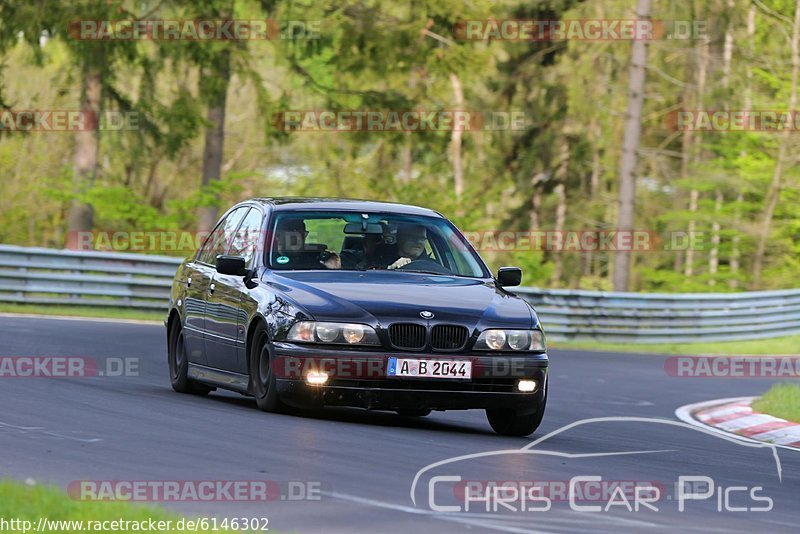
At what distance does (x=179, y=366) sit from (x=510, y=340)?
11.5 feet

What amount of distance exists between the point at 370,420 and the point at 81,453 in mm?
3220

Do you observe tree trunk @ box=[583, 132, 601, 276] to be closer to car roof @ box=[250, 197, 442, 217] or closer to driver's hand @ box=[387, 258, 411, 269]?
car roof @ box=[250, 197, 442, 217]

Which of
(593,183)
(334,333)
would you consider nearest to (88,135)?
(593,183)

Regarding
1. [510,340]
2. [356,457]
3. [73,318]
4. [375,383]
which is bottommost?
[73,318]

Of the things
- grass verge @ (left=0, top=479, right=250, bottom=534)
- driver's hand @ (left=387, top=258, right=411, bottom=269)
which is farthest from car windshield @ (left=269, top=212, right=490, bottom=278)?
grass verge @ (left=0, top=479, right=250, bottom=534)

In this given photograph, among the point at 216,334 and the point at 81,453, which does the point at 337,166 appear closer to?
the point at 216,334

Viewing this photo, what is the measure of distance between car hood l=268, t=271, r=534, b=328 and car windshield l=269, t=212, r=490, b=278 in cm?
23

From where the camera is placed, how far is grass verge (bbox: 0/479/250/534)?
616 centimetres

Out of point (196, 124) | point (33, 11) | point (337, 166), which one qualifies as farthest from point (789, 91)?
point (33, 11)

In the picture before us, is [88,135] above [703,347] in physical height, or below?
above

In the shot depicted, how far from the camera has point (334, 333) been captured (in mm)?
10320

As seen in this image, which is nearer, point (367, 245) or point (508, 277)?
point (367, 245)

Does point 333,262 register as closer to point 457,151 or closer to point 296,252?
point 296,252

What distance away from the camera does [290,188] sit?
173ft
